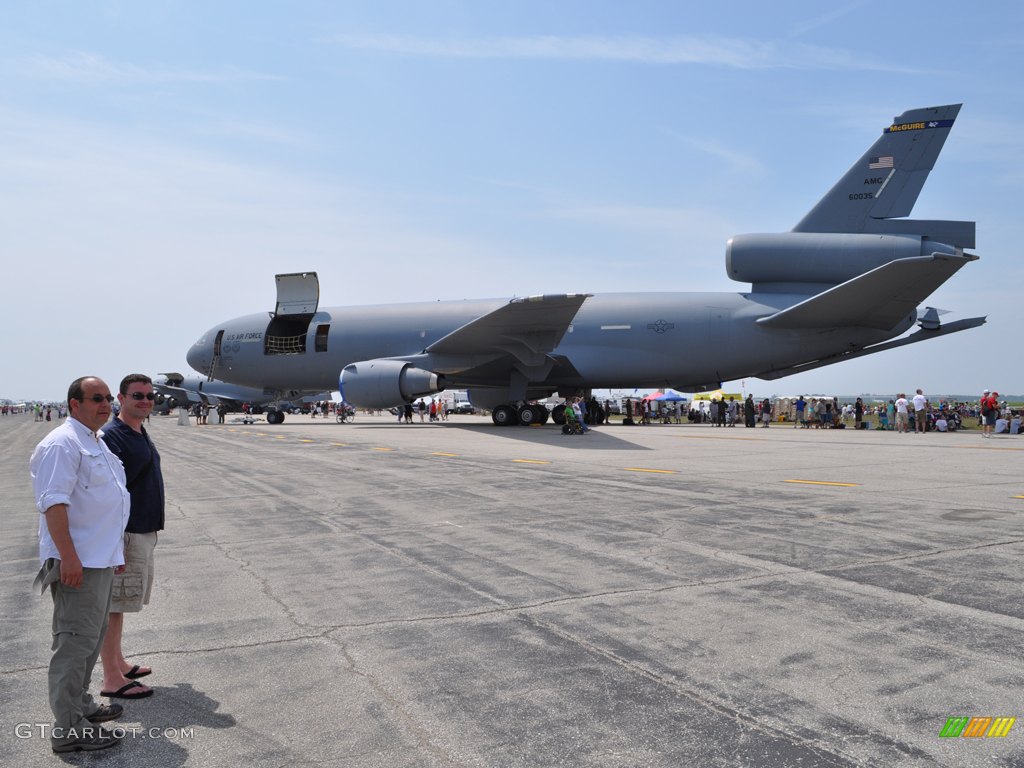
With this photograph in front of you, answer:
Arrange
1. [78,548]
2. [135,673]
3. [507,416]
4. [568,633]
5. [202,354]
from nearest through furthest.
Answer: [78,548], [135,673], [568,633], [507,416], [202,354]

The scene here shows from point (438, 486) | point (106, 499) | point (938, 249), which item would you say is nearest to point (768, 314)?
point (938, 249)

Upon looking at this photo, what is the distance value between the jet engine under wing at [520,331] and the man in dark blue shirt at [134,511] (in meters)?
17.8

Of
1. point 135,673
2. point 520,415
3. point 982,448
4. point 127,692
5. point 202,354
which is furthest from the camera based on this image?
point 202,354

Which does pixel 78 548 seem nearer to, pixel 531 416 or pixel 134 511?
pixel 134 511

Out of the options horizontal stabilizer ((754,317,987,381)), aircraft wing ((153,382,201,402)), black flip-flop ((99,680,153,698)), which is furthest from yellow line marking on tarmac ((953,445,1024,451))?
aircraft wing ((153,382,201,402))

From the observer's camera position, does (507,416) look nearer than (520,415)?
No

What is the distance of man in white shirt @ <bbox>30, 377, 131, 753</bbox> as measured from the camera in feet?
10.7

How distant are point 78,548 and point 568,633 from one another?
2.60m

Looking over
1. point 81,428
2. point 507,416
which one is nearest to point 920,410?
point 507,416

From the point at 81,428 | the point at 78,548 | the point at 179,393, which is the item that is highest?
the point at 179,393

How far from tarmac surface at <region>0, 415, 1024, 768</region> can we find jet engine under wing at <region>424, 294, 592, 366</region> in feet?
43.8

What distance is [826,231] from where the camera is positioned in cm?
2569

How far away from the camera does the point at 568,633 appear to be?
4.42 m

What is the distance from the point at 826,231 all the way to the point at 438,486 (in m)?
19.7
